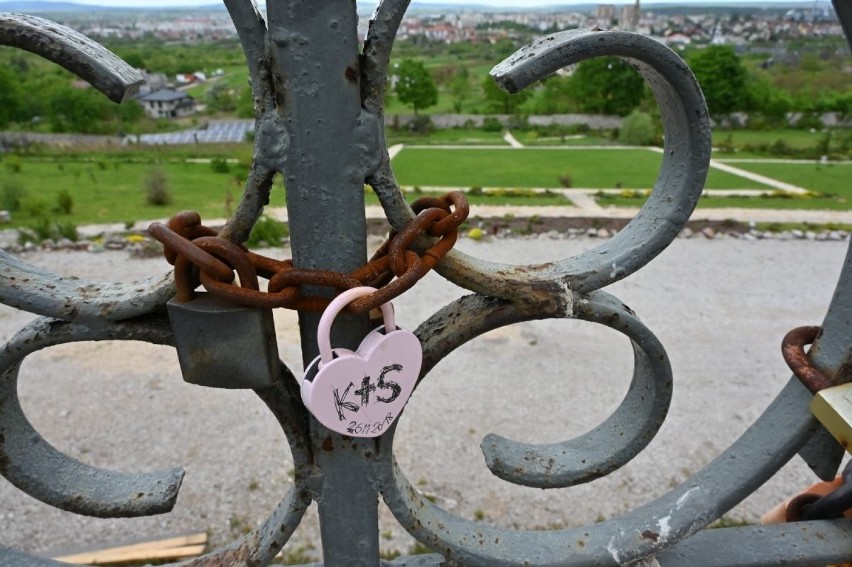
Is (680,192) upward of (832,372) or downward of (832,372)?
upward

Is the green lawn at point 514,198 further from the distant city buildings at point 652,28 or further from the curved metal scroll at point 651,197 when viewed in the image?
the distant city buildings at point 652,28

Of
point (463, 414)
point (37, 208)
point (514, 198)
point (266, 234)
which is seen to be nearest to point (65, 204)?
point (37, 208)

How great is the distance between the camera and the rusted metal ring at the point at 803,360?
868 millimetres

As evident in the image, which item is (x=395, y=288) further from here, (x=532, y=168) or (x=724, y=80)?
(x=724, y=80)

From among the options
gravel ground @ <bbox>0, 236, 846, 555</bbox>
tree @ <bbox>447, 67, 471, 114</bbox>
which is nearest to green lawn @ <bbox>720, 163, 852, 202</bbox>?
gravel ground @ <bbox>0, 236, 846, 555</bbox>

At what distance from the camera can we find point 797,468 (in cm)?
419

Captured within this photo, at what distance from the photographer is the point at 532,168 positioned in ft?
60.2

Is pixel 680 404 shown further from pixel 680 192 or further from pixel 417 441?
pixel 680 192

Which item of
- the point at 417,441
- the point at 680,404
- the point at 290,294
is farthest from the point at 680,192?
the point at 680,404

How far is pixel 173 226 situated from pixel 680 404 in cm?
500

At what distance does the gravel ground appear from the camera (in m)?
3.72

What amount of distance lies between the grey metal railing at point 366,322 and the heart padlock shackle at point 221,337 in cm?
4

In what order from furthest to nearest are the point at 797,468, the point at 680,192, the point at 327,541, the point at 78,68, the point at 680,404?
the point at 680,404 < the point at 797,468 < the point at 327,541 < the point at 680,192 < the point at 78,68

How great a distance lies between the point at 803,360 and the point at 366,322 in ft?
2.18
